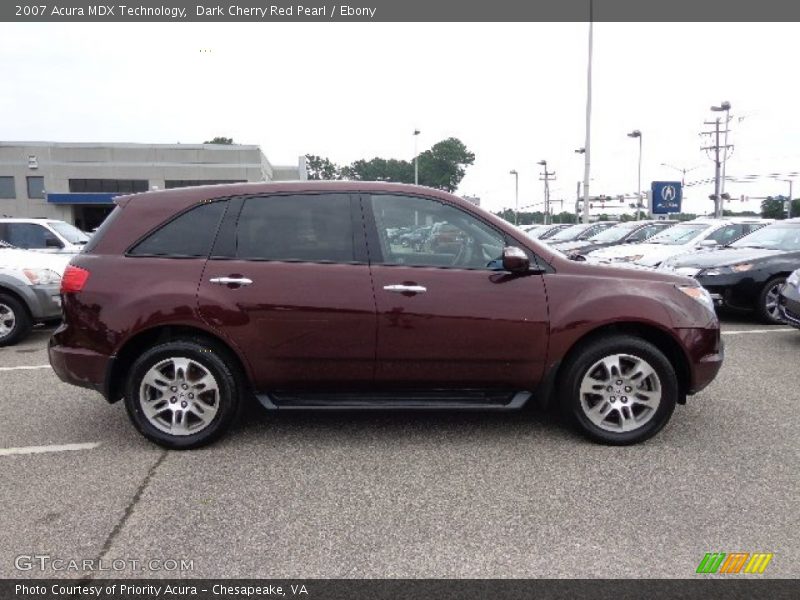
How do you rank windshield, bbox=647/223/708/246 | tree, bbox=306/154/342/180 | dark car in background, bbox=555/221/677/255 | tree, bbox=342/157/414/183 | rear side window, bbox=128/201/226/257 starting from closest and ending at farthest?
1. rear side window, bbox=128/201/226/257
2. windshield, bbox=647/223/708/246
3. dark car in background, bbox=555/221/677/255
4. tree, bbox=342/157/414/183
5. tree, bbox=306/154/342/180

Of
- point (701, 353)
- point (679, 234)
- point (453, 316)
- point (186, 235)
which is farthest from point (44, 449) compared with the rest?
point (679, 234)

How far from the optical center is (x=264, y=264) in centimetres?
388

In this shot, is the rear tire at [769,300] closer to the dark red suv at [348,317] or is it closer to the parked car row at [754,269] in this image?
the parked car row at [754,269]

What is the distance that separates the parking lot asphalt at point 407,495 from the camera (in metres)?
2.74

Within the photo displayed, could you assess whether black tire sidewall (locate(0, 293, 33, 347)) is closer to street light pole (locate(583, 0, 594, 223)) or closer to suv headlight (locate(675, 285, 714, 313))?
suv headlight (locate(675, 285, 714, 313))

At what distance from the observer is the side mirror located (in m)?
3.82

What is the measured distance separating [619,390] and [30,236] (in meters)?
10.6

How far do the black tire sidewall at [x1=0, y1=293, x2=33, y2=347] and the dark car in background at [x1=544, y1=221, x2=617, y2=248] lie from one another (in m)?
14.9

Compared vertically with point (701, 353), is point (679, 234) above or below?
above

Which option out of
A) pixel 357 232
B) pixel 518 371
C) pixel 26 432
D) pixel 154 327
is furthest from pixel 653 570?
pixel 26 432

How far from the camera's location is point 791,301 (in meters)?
6.86

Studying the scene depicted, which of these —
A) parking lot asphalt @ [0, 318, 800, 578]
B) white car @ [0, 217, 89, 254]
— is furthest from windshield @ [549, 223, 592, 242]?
parking lot asphalt @ [0, 318, 800, 578]

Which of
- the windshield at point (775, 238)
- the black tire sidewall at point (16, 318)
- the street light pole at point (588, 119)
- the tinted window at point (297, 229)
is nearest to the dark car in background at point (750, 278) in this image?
the windshield at point (775, 238)

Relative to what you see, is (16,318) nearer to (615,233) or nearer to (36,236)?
(36,236)
